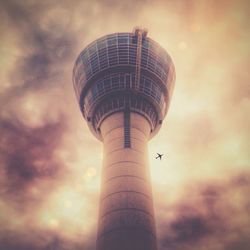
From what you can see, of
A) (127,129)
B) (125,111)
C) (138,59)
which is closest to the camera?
(127,129)

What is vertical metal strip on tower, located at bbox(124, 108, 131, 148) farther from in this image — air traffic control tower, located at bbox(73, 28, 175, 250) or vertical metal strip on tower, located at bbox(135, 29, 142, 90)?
vertical metal strip on tower, located at bbox(135, 29, 142, 90)

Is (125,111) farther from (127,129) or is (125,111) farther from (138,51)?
(138,51)

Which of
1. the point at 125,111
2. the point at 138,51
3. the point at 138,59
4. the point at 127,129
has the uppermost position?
the point at 138,51

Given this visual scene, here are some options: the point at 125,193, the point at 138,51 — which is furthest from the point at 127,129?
the point at 138,51

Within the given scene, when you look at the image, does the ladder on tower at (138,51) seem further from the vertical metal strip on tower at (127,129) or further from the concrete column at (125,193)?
the concrete column at (125,193)

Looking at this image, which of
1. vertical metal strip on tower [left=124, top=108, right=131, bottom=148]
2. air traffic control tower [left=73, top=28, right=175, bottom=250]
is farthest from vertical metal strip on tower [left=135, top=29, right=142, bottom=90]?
vertical metal strip on tower [left=124, top=108, right=131, bottom=148]

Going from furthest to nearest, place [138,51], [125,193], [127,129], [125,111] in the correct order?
[138,51] → [125,111] → [127,129] → [125,193]

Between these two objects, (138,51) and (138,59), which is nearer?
(138,59)
